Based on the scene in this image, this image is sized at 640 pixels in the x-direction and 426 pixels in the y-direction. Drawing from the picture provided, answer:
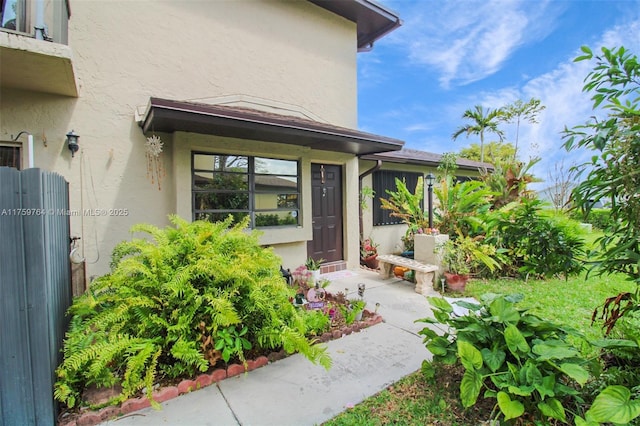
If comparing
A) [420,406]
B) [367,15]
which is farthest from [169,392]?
[367,15]

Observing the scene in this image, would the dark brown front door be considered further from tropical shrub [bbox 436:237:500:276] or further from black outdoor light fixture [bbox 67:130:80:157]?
black outdoor light fixture [bbox 67:130:80:157]

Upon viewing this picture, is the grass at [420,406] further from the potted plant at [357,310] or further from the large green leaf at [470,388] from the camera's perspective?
the potted plant at [357,310]

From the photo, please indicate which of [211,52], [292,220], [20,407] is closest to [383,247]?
[292,220]

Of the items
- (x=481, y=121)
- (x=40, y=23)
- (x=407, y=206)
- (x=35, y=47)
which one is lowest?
(x=407, y=206)

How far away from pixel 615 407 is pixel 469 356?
2.78 feet

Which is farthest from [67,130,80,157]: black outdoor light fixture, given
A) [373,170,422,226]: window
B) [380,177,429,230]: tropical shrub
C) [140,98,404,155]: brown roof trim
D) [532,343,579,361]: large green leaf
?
[373,170,422,226]: window

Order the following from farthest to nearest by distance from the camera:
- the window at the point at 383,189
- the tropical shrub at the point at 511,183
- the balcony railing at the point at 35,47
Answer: the window at the point at 383,189 < the tropical shrub at the point at 511,183 < the balcony railing at the point at 35,47

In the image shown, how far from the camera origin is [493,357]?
94.5 inches

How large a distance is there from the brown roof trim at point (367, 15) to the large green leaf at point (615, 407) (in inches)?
338

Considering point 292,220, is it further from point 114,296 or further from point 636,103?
point 636,103

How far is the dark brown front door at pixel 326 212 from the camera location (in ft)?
24.5

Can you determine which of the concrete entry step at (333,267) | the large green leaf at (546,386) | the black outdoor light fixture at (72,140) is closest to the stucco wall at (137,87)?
the black outdoor light fixture at (72,140)

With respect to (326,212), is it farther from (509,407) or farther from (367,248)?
(509,407)

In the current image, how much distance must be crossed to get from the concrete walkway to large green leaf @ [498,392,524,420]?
1.12m
